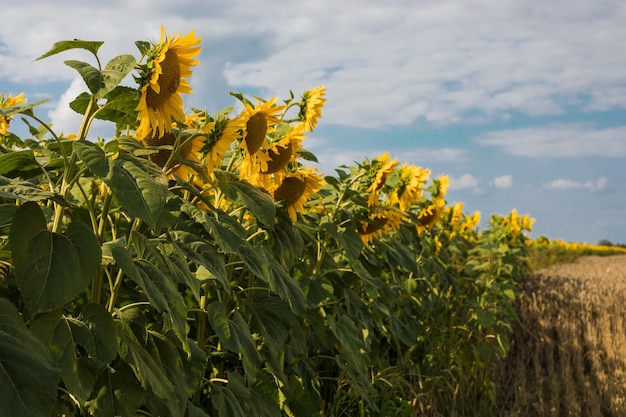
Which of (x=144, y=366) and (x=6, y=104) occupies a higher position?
(x=6, y=104)

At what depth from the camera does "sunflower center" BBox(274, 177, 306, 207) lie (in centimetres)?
252

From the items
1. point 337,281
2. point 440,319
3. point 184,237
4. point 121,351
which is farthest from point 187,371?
point 440,319

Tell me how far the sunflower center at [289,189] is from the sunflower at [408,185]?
139 cm

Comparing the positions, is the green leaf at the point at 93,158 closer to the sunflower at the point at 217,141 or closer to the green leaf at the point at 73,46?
the green leaf at the point at 73,46

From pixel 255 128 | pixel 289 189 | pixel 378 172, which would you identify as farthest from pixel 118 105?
pixel 378 172

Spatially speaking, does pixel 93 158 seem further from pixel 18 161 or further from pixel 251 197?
pixel 251 197

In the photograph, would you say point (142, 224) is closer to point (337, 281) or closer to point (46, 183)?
point (46, 183)

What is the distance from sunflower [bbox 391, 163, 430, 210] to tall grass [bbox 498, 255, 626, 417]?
141 cm

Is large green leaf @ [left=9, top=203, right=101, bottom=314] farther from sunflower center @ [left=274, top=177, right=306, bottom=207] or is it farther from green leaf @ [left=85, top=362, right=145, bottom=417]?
sunflower center @ [left=274, top=177, right=306, bottom=207]

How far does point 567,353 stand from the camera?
630 cm

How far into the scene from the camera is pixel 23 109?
1559mm

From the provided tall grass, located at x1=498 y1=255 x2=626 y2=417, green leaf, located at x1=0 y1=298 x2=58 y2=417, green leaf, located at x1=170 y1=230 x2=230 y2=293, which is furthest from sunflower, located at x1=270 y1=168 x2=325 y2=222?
tall grass, located at x1=498 y1=255 x2=626 y2=417

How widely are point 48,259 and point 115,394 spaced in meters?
0.37

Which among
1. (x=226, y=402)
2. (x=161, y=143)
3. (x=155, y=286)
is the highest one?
(x=161, y=143)
